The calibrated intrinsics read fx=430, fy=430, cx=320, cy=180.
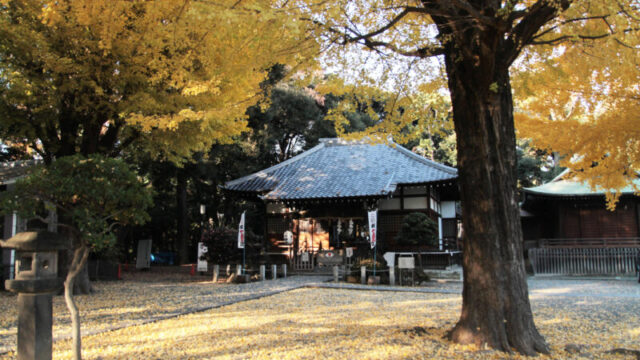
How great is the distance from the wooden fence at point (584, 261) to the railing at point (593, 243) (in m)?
0.14

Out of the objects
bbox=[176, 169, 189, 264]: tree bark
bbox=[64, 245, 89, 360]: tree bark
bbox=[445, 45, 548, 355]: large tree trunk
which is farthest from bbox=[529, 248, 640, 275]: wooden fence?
bbox=[64, 245, 89, 360]: tree bark

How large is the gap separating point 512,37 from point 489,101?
0.79 meters

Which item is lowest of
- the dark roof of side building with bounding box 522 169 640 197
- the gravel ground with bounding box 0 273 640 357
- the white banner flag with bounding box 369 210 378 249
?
the gravel ground with bounding box 0 273 640 357

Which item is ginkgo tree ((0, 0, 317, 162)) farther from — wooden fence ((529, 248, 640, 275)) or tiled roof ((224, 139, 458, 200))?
wooden fence ((529, 248, 640, 275))

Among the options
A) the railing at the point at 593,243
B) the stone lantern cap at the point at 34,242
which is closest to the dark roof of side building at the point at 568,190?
the railing at the point at 593,243

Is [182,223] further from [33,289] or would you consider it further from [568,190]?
[33,289]

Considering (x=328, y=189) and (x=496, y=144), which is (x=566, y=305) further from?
(x=328, y=189)

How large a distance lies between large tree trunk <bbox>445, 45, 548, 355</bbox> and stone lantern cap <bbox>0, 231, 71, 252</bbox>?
4371 millimetres

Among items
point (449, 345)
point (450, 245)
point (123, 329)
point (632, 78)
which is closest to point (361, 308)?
point (449, 345)

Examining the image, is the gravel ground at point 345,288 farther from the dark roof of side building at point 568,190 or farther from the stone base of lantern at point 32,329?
the dark roof of side building at point 568,190

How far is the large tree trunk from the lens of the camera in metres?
4.82

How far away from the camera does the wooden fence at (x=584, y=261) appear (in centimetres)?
1577

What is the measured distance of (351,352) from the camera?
4.68 m

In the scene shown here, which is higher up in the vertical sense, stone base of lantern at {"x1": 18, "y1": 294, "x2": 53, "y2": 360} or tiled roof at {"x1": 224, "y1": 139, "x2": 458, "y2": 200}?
tiled roof at {"x1": 224, "y1": 139, "x2": 458, "y2": 200}
